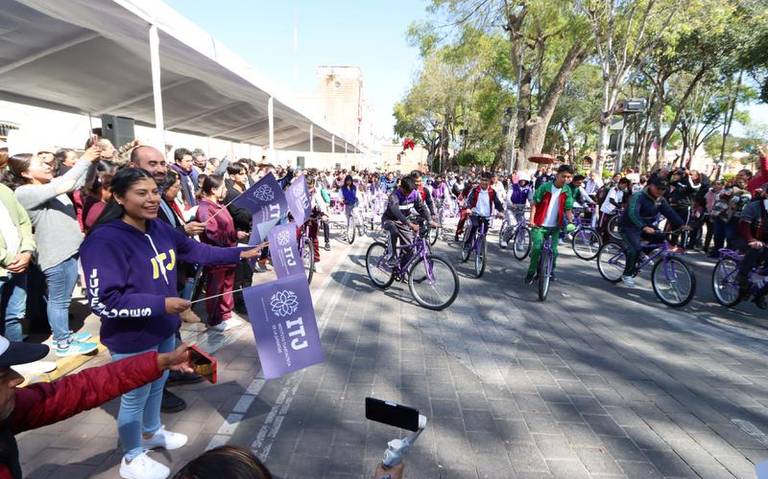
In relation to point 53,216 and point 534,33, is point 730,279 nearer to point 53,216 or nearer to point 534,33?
point 53,216

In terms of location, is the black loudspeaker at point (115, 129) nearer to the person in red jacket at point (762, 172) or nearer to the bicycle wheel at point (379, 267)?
the bicycle wheel at point (379, 267)

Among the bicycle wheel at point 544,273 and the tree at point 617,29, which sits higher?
the tree at point 617,29

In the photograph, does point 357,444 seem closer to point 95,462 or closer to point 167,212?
point 95,462

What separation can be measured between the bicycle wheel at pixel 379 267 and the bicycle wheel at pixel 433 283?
2.21 ft

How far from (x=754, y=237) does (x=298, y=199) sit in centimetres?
665

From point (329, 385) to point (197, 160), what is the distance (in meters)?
6.51

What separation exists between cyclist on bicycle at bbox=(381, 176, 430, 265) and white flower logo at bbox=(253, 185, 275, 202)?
238cm

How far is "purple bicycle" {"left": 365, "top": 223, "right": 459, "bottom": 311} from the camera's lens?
6.00m

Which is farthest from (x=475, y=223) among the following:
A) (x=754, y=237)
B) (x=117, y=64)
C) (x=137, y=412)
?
(x=117, y=64)

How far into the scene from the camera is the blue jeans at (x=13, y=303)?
3830mm

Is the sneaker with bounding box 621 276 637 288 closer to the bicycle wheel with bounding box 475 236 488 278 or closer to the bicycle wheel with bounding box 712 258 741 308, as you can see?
the bicycle wheel with bounding box 712 258 741 308

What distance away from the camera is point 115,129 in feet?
21.1

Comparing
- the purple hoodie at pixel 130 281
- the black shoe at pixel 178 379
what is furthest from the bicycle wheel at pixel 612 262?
the purple hoodie at pixel 130 281

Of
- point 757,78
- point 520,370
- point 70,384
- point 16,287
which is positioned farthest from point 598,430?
point 757,78
